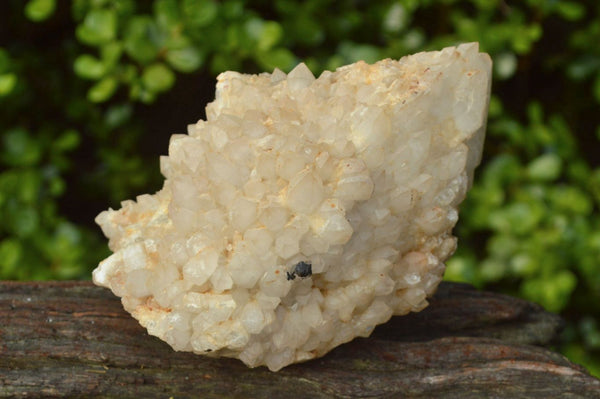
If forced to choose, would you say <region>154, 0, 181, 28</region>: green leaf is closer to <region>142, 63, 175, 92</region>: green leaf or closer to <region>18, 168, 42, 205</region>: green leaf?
<region>142, 63, 175, 92</region>: green leaf

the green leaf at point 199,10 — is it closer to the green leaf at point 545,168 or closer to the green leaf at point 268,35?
the green leaf at point 268,35

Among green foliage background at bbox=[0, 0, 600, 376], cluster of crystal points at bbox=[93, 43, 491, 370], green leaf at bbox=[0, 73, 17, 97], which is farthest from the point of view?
green foliage background at bbox=[0, 0, 600, 376]

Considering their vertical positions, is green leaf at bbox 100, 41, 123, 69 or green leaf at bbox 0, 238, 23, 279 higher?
green leaf at bbox 100, 41, 123, 69

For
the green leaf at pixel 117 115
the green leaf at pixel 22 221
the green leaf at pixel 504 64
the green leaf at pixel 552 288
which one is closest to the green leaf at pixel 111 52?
the green leaf at pixel 117 115

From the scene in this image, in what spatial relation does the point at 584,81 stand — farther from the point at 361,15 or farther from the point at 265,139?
the point at 265,139

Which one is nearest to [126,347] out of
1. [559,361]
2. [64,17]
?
[559,361]

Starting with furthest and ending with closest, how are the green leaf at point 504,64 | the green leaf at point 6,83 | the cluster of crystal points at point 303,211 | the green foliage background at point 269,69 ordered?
the green leaf at point 504,64 → the green foliage background at point 269,69 → the green leaf at point 6,83 → the cluster of crystal points at point 303,211

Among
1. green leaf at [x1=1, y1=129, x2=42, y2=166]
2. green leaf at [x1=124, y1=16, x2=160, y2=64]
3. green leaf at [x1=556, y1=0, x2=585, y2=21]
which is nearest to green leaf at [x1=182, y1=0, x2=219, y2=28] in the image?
green leaf at [x1=124, y1=16, x2=160, y2=64]
